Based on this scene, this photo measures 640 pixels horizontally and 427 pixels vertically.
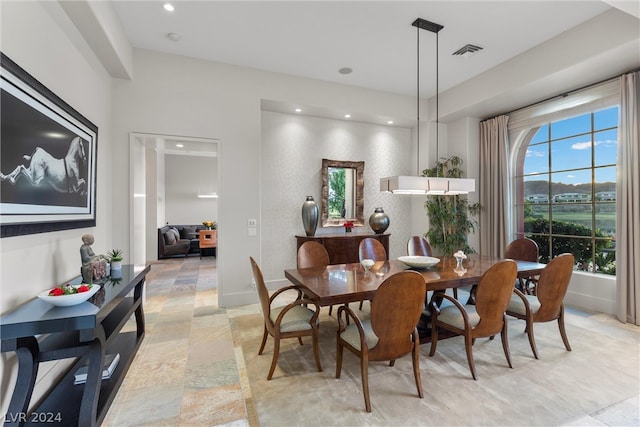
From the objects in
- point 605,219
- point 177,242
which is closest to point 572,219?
point 605,219

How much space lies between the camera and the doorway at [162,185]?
3889 mm

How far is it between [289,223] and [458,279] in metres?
3.03

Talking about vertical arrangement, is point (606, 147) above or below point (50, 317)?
above

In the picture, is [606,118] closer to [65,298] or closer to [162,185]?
[65,298]

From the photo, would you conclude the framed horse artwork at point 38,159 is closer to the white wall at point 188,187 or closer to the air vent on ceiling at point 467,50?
the air vent on ceiling at point 467,50

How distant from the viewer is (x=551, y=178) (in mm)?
4516

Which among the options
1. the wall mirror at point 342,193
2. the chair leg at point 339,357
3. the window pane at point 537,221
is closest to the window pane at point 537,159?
the window pane at point 537,221

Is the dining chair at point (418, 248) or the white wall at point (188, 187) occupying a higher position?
the white wall at point (188, 187)

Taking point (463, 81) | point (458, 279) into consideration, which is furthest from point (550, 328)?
point (463, 81)

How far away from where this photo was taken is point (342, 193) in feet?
17.6

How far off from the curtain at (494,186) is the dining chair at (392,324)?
3719mm

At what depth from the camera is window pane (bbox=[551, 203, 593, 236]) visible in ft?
13.5

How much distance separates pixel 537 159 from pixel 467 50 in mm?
2203

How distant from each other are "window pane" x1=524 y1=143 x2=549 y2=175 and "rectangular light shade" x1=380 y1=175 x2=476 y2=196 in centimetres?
228
